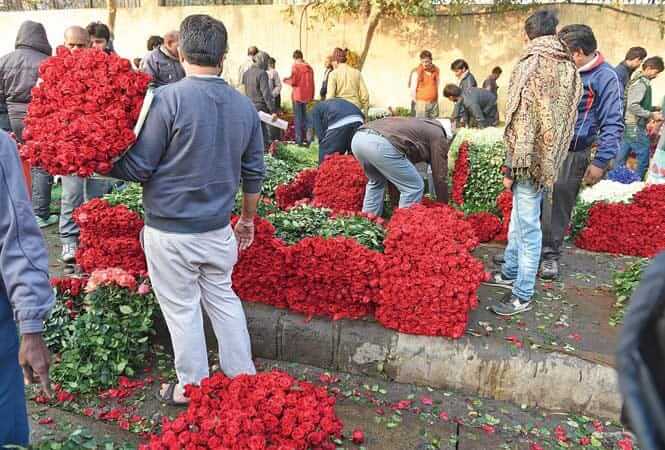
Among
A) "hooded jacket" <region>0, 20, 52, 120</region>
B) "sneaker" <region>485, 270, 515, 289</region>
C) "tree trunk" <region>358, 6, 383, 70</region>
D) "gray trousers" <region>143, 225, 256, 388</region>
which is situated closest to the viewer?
"gray trousers" <region>143, 225, 256, 388</region>

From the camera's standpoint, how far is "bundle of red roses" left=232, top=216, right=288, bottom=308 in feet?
12.3

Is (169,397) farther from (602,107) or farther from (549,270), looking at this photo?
(602,107)

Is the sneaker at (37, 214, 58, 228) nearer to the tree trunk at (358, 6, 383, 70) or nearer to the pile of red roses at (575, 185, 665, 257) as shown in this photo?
the pile of red roses at (575, 185, 665, 257)

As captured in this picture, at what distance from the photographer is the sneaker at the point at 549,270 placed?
4.69 m

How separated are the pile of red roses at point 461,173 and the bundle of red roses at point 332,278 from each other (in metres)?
3.41

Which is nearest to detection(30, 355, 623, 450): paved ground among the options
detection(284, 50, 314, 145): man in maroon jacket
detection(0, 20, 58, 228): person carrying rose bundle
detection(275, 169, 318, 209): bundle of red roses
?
detection(275, 169, 318, 209): bundle of red roses

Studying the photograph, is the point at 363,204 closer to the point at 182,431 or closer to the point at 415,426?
the point at 415,426

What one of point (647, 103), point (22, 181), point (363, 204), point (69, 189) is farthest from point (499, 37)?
point (22, 181)

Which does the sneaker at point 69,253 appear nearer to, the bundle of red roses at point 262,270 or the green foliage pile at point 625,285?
the bundle of red roses at point 262,270

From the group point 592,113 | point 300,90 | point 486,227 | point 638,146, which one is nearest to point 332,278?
point 592,113

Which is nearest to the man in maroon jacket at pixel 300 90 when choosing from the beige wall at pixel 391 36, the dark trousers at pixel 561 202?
the beige wall at pixel 391 36

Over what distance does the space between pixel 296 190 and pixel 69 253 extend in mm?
2592

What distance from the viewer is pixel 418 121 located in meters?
4.93

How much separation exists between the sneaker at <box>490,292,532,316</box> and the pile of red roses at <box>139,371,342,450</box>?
6.02 ft
